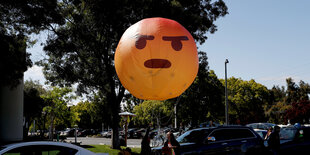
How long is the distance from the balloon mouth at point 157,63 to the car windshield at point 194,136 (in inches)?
145

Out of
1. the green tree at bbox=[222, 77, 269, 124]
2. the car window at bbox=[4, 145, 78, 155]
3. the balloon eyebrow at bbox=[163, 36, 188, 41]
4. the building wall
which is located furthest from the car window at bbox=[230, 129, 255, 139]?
the green tree at bbox=[222, 77, 269, 124]

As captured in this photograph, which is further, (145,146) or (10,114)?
(10,114)

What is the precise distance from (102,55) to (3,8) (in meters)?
7.02

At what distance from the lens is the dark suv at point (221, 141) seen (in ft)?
31.5

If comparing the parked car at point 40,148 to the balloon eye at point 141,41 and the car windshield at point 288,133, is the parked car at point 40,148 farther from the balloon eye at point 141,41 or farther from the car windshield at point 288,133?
the car windshield at point 288,133

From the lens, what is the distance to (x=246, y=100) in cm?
6075

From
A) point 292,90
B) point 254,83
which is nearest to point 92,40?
point 292,90

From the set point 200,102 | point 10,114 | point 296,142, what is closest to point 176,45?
point 296,142

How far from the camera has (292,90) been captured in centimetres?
5197

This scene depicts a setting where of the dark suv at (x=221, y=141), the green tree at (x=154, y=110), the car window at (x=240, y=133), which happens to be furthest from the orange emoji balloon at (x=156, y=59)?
the green tree at (x=154, y=110)

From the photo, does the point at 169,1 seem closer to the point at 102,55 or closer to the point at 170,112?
the point at 102,55

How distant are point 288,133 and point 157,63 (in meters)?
7.36

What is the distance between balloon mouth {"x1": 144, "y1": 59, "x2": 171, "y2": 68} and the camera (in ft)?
23.6

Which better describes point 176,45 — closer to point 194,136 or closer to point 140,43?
point 140,43
